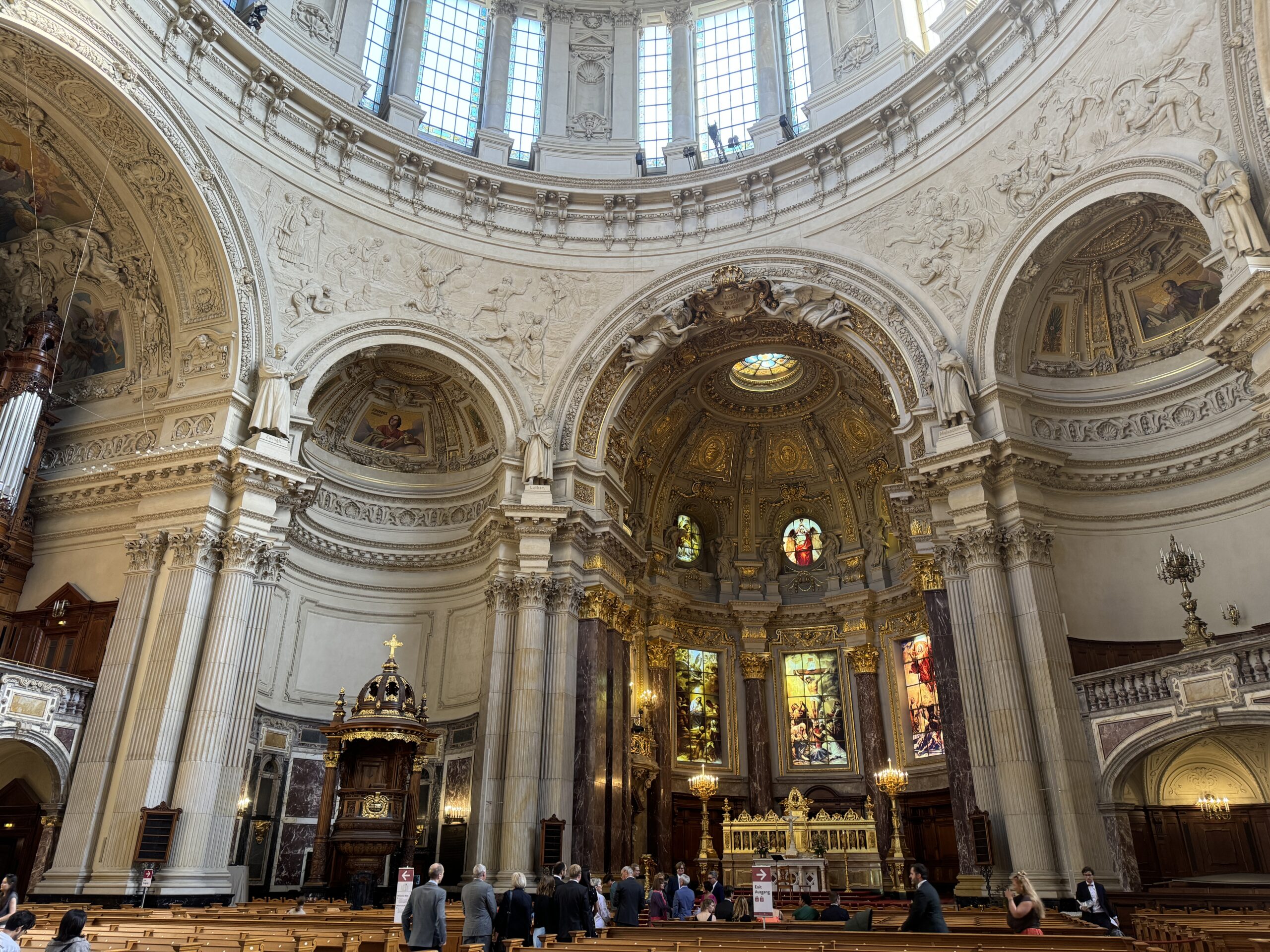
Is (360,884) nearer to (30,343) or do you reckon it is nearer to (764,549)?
(30,343)

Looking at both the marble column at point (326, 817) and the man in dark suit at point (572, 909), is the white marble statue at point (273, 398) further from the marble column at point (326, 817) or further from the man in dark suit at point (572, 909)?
the man in dark suit at point (572, 909)

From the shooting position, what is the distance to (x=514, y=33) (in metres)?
25.1

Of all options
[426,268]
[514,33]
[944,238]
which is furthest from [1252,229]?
[514,33]

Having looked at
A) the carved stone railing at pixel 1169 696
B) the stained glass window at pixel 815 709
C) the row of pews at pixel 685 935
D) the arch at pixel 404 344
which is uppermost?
the arch at pixel 404 344

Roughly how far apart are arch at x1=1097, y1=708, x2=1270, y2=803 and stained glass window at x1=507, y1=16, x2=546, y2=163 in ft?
64.6

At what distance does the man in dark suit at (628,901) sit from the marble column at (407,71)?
18260 millimetres

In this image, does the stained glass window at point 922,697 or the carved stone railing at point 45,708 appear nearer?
the carved stone railing at point 45,708

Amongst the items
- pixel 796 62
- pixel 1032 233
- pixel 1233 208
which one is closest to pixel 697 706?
pixel 1032 233

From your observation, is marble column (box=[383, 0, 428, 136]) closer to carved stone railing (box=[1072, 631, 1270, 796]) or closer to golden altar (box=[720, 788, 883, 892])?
golden altar (box=[720, 788, 883, 892])

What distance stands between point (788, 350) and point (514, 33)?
40.1ft

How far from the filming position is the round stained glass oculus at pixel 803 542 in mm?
27016

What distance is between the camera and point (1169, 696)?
1373cm

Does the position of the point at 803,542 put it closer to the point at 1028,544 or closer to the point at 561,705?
the point at 561,705

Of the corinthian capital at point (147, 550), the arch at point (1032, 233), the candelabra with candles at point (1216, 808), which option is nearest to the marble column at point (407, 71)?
the corinthian capital at point (147, 550)
